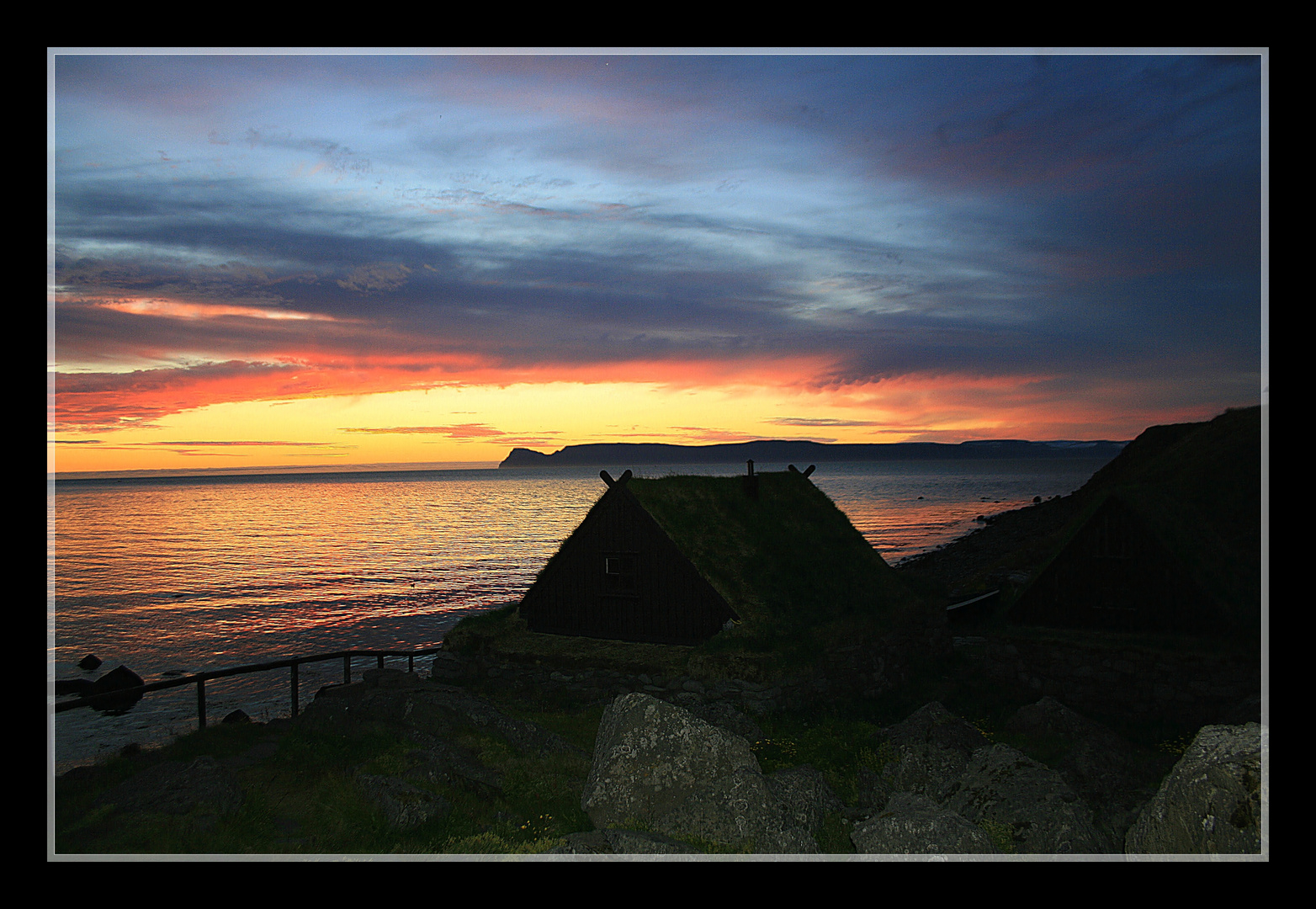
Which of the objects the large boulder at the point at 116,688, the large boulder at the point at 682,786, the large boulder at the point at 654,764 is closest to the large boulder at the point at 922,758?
the large boulder at the point at 682,786

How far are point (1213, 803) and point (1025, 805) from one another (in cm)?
274

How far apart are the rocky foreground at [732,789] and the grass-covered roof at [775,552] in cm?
540

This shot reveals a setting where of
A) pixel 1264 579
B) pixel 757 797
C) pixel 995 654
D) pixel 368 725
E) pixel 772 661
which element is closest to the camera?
pixel 1264 579

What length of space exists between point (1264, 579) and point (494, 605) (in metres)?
43.5

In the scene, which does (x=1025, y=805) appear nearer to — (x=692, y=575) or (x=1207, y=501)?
(x=692, y=575)

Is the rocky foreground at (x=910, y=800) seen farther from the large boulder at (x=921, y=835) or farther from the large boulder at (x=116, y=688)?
the large boulder at (x=116, y=688)

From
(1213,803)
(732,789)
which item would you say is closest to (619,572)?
(732,789)

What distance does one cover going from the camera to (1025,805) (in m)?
9.90

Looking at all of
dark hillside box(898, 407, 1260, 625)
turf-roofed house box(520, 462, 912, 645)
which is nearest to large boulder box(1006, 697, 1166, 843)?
dark hillside box(898, 407, 1260, 625)

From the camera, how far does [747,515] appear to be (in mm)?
20516

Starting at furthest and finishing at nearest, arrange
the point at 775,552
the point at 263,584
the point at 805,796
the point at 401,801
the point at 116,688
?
1. the point at 263,584
2. the point at 116,688
3. the point at 775,552
4. the point at 805,796
5. the point at 401,801

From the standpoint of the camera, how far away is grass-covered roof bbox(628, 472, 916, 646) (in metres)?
17.6

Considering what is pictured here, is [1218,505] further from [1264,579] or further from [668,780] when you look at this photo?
[668,780]
